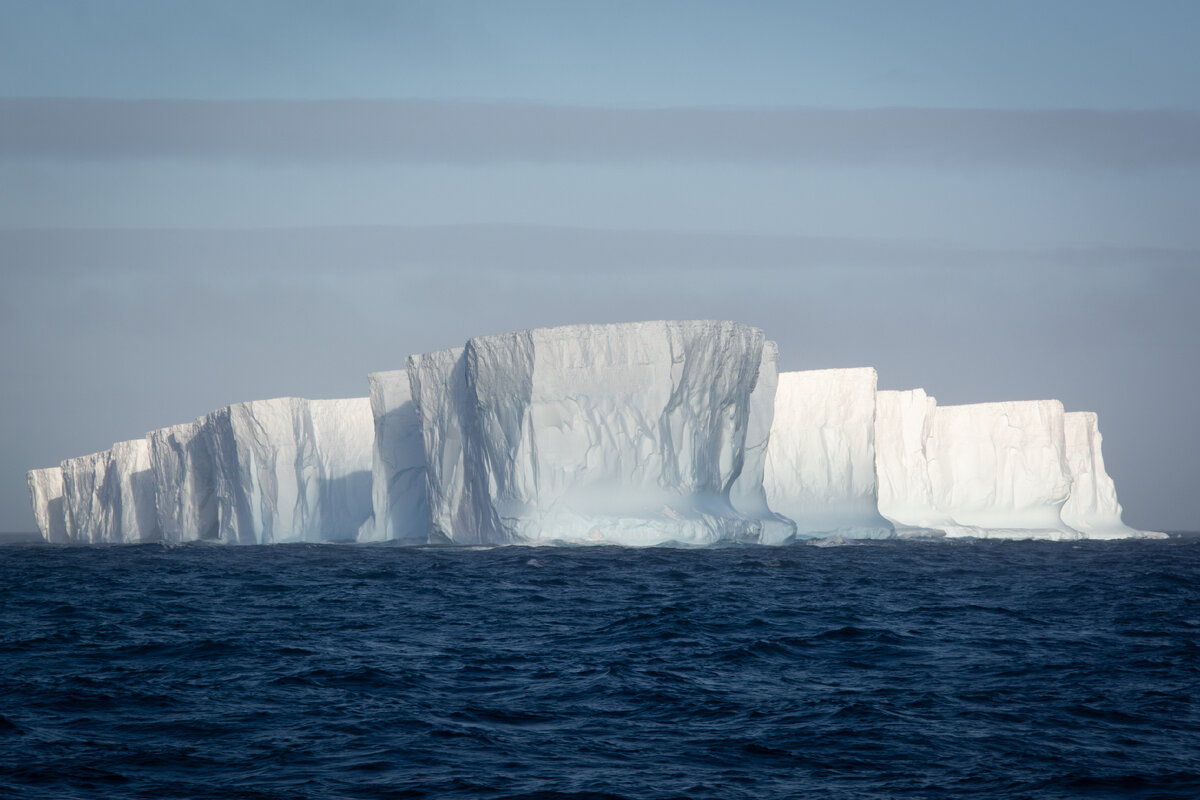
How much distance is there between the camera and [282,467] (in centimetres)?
3303

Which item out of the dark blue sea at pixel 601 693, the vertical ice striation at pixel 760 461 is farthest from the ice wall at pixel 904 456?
the dark blue sea at pixel 601 693

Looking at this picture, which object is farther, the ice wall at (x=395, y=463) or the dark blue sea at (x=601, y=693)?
the ice wall at (x=395, y=463)

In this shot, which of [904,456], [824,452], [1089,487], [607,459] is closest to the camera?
[607,459]

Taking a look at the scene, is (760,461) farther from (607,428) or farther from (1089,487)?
(1089,487)

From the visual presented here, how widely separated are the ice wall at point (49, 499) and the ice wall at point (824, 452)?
3702cm

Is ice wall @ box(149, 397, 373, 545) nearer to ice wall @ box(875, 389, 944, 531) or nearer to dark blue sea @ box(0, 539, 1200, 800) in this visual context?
ice wall @ box(875, 389, 944, 531)

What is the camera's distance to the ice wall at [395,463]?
29578 millimetres

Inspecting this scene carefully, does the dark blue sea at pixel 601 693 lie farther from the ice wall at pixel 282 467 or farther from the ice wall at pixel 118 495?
the ice wall at pixel 118 495

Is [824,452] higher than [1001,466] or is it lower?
higher

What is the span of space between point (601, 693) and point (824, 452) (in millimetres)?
25219

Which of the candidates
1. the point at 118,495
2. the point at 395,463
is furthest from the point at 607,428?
the point at 118,495

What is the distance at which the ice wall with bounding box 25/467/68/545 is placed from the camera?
180 ft

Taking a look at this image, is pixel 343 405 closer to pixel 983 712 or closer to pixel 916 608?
pixel 916 608

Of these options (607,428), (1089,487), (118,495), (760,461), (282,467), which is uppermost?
(607,428)
